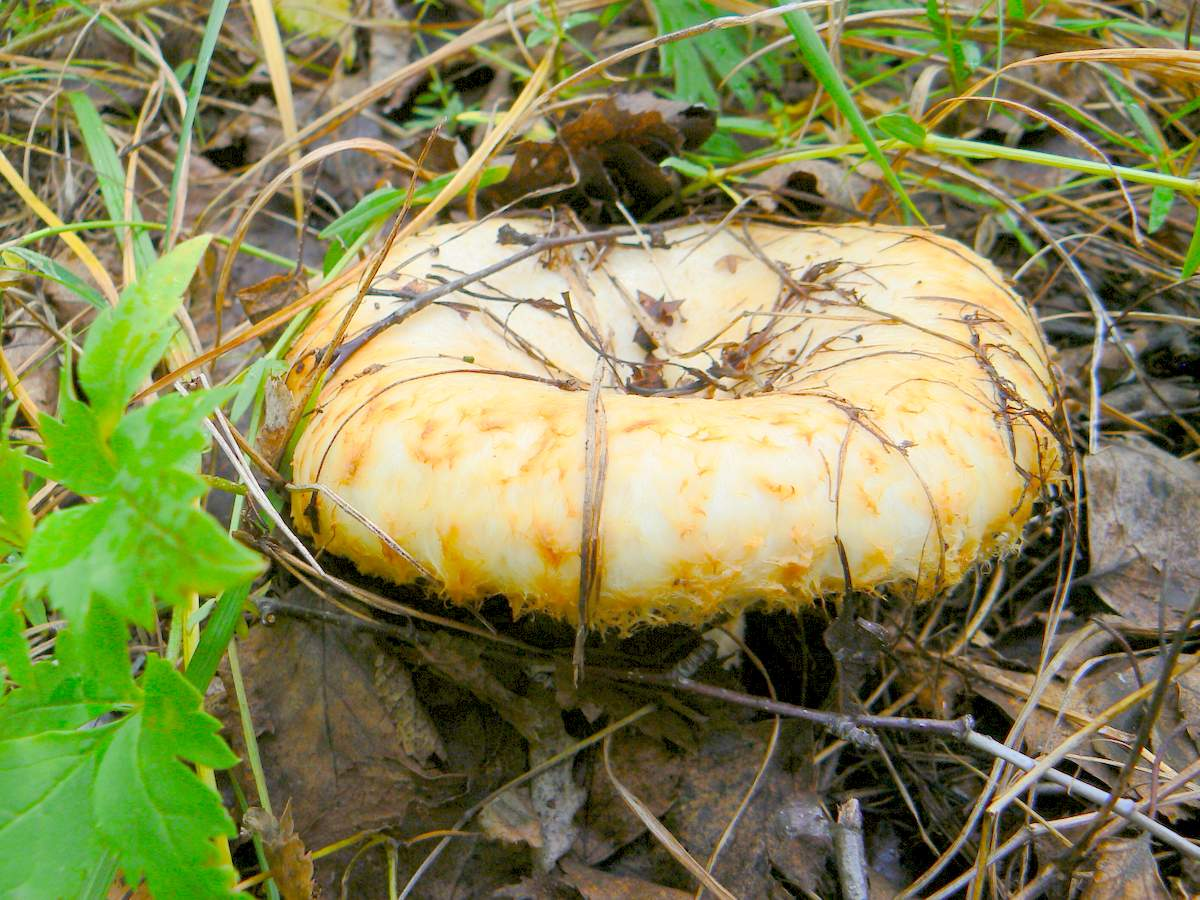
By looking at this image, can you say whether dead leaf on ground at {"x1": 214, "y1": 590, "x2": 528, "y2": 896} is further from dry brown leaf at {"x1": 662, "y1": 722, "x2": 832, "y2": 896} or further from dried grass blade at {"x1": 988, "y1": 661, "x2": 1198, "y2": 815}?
dried grass blade at {"x1": 988, "y1": 661, "x2": 1198, "y2": 815}

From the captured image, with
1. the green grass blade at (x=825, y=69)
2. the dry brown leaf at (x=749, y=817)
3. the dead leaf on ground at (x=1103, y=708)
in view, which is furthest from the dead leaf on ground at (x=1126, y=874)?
the green grass blade at (x=825, y=69)

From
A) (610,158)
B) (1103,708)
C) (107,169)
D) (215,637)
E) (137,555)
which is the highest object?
(107,169)

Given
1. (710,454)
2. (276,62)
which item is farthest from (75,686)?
(276,62)

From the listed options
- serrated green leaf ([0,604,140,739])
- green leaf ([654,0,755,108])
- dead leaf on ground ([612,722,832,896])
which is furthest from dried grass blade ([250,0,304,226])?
dead leaf on ground ([612,722,832,896])

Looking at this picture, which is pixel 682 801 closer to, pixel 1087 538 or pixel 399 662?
pixel 399 662

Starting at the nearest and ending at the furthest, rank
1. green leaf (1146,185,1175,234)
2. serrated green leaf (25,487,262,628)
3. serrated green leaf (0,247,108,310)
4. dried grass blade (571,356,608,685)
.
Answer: serrated green leaf (25,487,262,628), dried grass blade (571,356,608,685), serrated green leaf (0,247,108,310), green leaf (1146,185,1175,234)

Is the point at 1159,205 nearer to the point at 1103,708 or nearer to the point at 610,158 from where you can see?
the point at 1103,708

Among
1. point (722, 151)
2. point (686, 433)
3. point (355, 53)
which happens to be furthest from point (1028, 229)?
point (355, 53)
